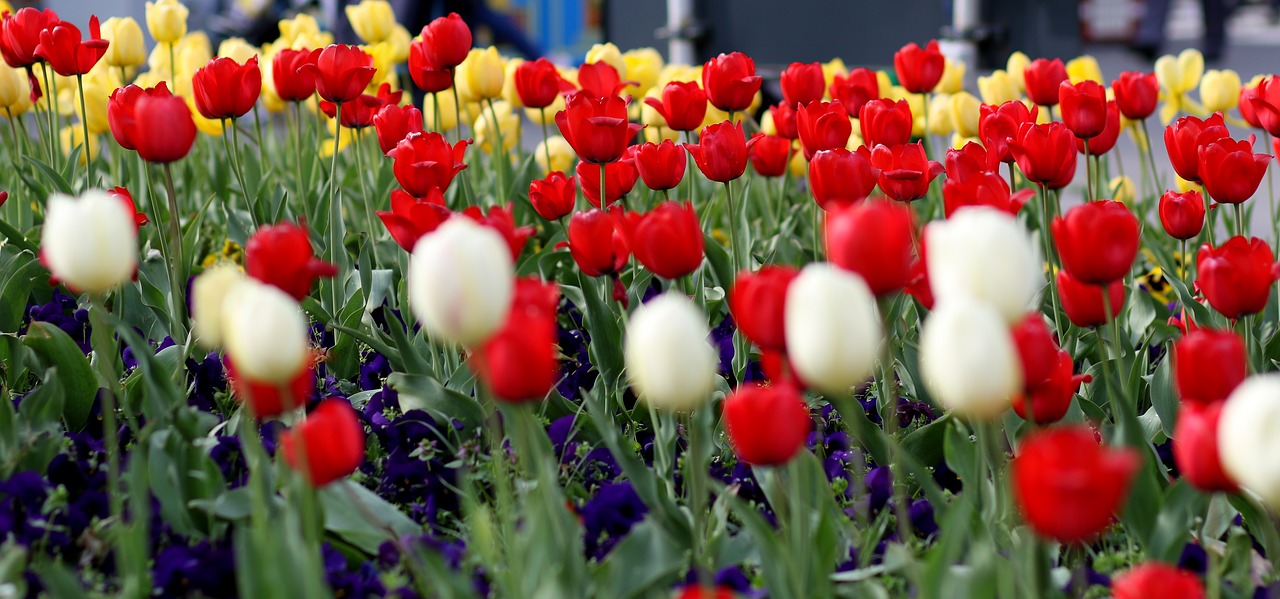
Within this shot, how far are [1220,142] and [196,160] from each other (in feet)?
7.67

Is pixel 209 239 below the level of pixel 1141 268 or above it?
above

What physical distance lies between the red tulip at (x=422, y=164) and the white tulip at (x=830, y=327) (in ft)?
2.90

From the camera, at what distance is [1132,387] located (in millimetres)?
1658

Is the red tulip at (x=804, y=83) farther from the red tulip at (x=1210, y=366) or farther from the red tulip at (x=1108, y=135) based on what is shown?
the red tulip at (x=1210, y=366)

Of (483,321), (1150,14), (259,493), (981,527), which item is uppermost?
(483,321)

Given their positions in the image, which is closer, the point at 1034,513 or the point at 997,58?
the point at 1034,513

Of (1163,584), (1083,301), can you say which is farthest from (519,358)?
(1083,301)

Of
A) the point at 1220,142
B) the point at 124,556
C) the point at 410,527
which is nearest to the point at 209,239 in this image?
the point at 410,527

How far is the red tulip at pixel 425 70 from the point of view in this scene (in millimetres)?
2221

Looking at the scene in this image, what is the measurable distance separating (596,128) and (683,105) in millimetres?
281

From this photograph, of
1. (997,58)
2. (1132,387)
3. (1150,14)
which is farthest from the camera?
(1150,14)

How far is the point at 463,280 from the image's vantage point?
90 centimetres

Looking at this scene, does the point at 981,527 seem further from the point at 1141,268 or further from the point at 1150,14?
the point at 1150,14

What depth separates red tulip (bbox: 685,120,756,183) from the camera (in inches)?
70.8
